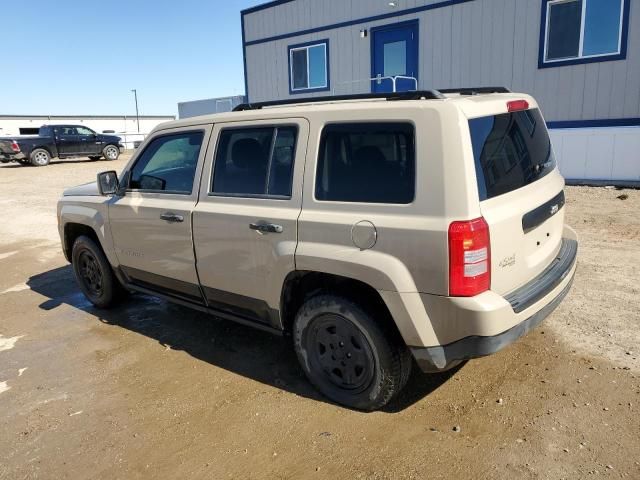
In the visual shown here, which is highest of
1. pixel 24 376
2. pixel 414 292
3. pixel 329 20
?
pixel 329 20

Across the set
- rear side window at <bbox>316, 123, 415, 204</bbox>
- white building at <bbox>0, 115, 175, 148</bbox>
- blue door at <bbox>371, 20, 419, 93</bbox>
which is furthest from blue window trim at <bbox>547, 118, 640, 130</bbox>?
white building at <bbox>0, 115, 175, 148</bbox>

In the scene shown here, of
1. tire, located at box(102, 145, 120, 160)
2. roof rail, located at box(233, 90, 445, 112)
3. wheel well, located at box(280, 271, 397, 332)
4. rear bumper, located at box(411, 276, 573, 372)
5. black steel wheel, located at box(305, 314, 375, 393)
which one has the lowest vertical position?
black steel wheel, located at box(305, 314, 375, 393)

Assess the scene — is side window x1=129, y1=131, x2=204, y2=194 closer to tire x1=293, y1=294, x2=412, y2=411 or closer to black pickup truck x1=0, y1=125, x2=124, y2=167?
tire x1=293, y1=294, x2=412, y2=411

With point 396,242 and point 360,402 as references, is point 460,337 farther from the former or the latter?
point 360,402

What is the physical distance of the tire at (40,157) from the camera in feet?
69.6

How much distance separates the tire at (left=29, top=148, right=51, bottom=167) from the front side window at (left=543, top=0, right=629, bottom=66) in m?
19.5

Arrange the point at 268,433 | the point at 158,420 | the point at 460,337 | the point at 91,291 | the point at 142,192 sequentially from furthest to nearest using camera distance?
1. the point at 91,291
2. the point at 142,192
3. the point at 158,420
4. the point at 268,433
5. the point at 460,337

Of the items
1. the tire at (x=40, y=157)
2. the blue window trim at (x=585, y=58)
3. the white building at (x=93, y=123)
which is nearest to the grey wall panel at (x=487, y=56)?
the blue window trim at (x=585, y=58)

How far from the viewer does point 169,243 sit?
4.00 m

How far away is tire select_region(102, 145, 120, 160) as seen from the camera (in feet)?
74.5

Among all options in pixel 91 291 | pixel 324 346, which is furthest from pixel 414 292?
pixel 91 291

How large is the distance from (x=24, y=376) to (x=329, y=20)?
12.6 meters

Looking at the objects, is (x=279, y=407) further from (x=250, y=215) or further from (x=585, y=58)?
(x=585, y=58)

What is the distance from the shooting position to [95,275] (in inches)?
202
